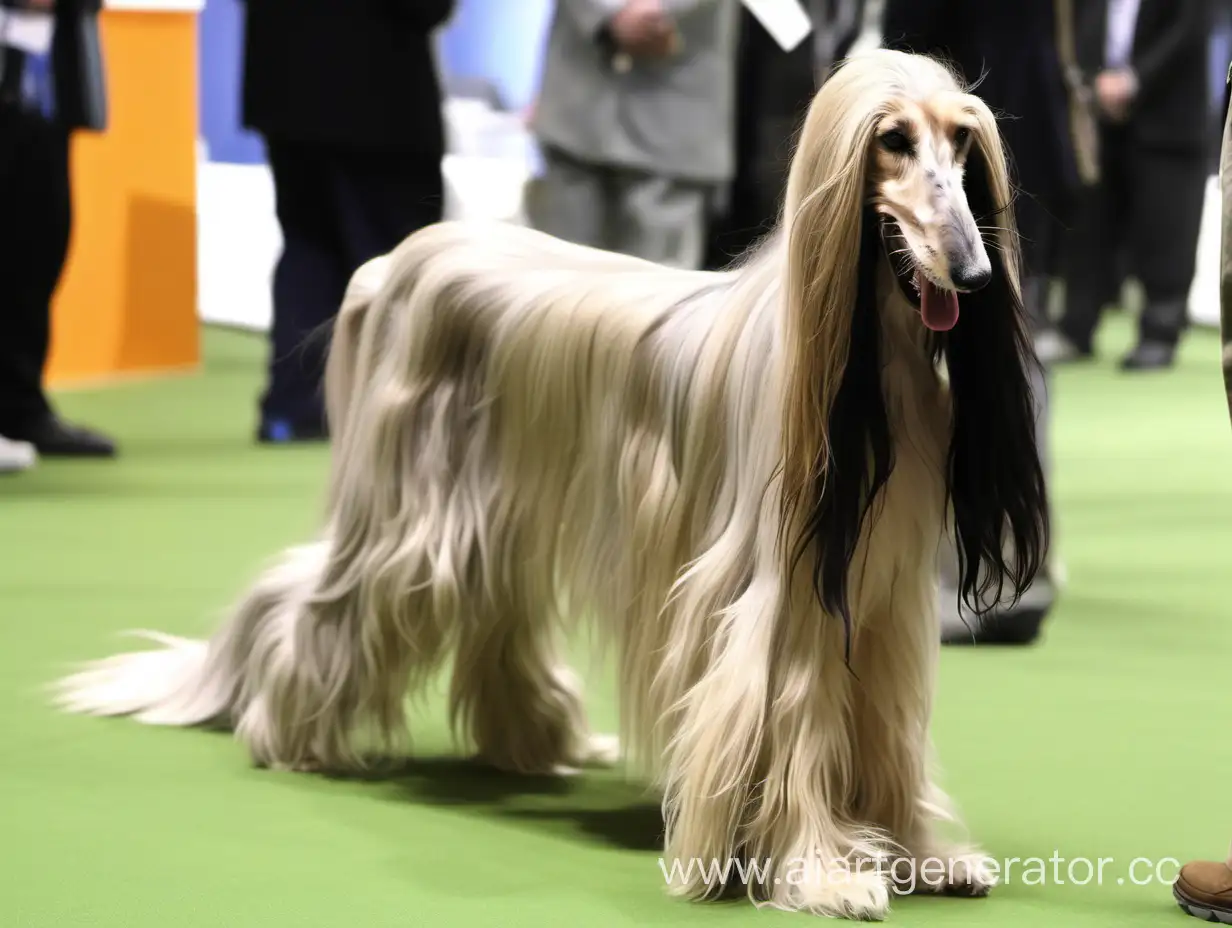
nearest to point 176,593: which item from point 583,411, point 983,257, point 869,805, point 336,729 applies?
point 336,729

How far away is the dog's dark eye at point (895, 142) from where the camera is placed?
2.90 metres

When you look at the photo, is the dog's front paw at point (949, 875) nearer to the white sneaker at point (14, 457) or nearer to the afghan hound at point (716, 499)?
the afghan hound at point (716, 499)

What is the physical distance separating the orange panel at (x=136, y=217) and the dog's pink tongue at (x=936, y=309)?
7245 mm

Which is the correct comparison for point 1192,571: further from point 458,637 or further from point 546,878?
point 546,878

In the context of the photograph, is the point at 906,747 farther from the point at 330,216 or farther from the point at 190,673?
the point at 330,216

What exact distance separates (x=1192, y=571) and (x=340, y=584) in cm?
291

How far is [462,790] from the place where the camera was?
387 centimetres

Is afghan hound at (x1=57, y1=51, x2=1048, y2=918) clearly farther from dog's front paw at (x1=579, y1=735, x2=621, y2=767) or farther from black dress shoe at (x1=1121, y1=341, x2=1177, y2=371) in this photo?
black dress shoe at (x1=1121, y1=341, x2=1177, y2=371)

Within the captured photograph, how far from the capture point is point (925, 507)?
122 inches

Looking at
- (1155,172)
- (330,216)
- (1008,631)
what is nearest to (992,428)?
(1008,631)

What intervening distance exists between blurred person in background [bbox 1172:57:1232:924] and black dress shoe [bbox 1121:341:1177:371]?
808 centimetres

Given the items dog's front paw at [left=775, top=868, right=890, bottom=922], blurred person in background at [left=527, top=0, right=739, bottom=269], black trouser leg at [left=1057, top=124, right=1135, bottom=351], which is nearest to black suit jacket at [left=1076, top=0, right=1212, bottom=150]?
black trouser leg at [left=1057, top=124, right=1135, bottom=351]

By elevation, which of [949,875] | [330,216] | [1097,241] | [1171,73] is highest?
[1171,73]

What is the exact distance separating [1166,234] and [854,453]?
29.3 ft
